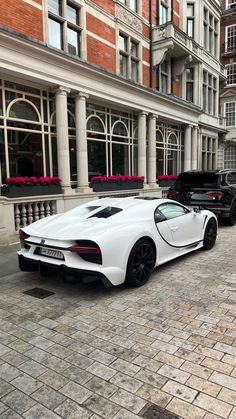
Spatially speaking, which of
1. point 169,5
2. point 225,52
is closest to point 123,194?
point 169,5

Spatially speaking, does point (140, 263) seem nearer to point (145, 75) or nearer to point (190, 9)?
point (145, 75)

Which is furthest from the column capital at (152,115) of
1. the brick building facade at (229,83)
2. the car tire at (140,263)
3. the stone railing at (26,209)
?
the brick building facade at (229,83)

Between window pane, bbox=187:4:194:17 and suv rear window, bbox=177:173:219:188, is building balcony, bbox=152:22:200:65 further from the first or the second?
suv rear window, bbox=177:173:219:188

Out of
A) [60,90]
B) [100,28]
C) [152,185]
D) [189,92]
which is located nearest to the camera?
[60,90]

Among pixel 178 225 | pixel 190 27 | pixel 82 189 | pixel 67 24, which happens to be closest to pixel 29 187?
pixel 82 189

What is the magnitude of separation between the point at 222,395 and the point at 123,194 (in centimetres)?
1056

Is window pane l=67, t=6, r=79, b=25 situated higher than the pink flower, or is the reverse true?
window pane l=67, t=6, r=79, b=25

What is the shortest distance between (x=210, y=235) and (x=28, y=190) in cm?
495

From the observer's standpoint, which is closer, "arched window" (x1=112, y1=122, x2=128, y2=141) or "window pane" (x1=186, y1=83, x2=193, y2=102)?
"arched window" (x1=112, y1=122, x2=128, y2=141)

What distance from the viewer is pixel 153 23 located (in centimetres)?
1573

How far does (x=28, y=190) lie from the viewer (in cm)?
862

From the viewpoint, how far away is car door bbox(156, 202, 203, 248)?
5490mm

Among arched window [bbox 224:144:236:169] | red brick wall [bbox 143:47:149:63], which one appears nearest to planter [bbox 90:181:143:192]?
red brick wall [bbox 143:47:149:63]

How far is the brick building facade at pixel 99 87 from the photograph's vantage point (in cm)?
920
